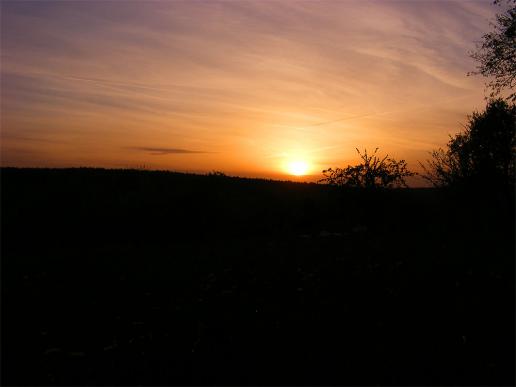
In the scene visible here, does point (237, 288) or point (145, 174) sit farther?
point (145, 174)

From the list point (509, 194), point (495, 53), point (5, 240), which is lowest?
point (5, 240)

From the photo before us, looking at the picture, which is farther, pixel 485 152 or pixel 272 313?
pixel 485 152

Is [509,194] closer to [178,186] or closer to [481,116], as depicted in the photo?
[481,116]

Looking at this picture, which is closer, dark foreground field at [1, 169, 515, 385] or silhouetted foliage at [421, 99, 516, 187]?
dark foreground field at [1, 169, 515, 385]

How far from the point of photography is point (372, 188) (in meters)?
27.2

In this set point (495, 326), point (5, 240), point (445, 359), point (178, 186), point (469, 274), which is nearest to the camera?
point (445, 359)

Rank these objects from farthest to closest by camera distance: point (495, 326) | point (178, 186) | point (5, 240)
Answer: point (178, 186), point (5, 240), point (495, 326)

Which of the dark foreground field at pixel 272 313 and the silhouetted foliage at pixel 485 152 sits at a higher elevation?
the silhouetted foliage at pixel 485 152

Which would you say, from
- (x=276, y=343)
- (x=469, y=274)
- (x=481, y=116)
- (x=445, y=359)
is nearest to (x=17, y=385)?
(x=276, y=343)

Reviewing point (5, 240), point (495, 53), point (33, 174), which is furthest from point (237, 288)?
point (33, 174)

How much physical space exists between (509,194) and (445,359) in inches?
935

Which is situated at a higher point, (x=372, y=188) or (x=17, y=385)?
(x=372, y=188)

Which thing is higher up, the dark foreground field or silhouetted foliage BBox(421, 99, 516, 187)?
silhouetted foliage BBox(421, 99, 516, 187)

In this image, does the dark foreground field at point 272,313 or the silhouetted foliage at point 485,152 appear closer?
the dark foreground field at point 272,313
